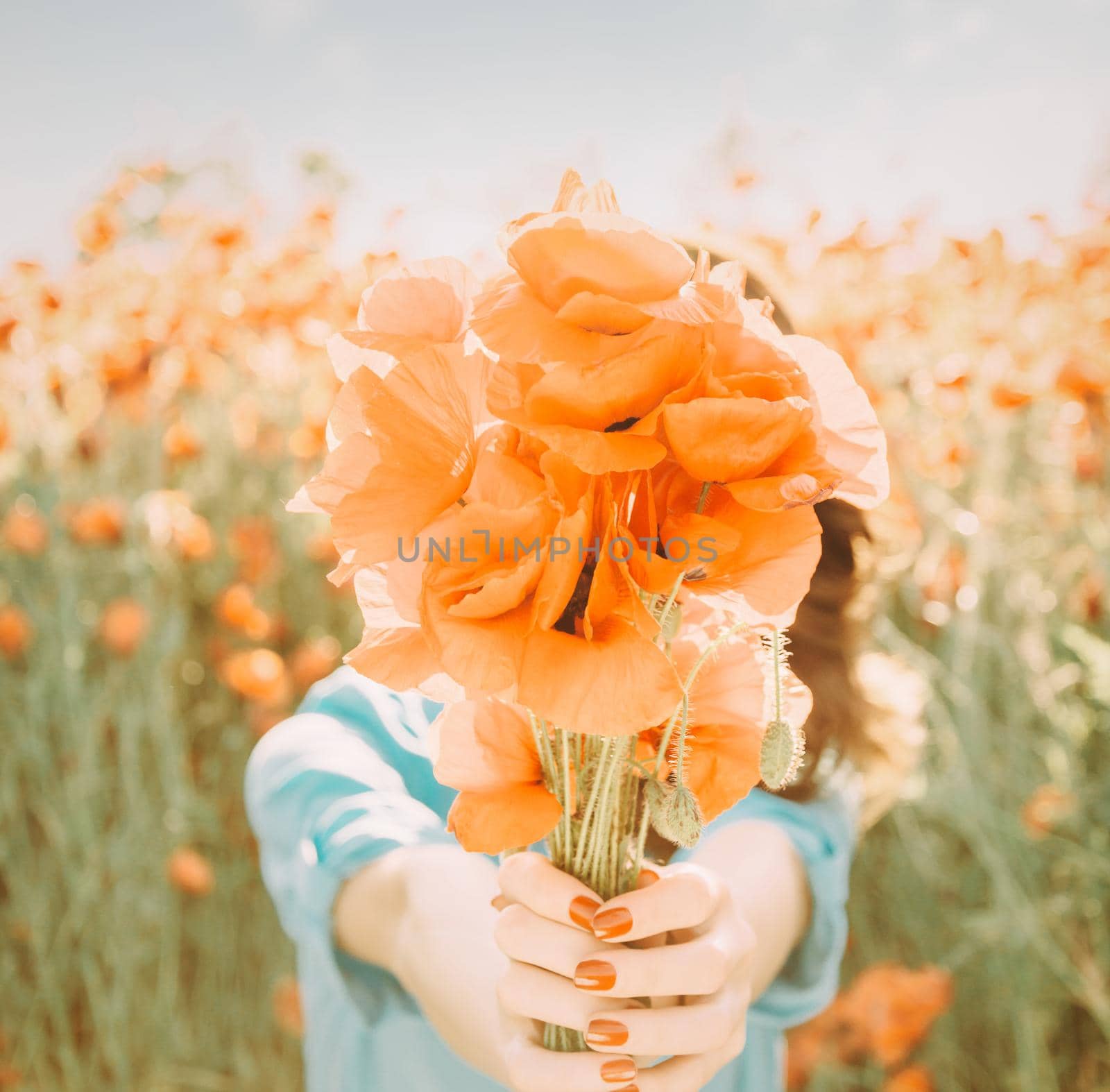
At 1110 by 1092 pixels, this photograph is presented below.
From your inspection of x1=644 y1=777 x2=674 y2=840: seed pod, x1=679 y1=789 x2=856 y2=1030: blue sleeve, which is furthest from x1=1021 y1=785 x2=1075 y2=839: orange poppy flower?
x1=644 y1=777 x2=674 y2=840: seed pod

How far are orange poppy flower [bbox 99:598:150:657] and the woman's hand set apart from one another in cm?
117

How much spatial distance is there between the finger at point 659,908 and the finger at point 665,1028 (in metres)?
0.03

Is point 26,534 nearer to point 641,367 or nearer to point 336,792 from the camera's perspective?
point 336,792

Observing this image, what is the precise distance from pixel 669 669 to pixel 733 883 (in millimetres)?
471

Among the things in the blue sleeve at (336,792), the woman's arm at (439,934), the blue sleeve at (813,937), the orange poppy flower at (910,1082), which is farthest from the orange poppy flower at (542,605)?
the orange poppy flower at (910,1082)

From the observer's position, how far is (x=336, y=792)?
29.1 inches

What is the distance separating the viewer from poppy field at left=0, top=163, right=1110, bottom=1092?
137 centimetres

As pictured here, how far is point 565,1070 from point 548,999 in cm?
3

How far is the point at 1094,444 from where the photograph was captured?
1412 millimetres

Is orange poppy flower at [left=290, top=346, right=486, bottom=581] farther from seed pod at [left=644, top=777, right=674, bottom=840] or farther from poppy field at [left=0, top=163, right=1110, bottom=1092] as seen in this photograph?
poppy field at [left=0, top=163, right=1110, bottom=1092]

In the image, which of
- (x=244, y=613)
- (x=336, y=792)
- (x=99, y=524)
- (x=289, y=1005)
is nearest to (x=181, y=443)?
(x=99, y=524)

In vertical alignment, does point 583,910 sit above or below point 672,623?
below

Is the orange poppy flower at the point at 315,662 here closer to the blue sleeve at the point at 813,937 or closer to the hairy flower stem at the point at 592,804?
the blue sleeve at the point at 813,937

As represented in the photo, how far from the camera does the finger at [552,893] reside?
0.39 m
